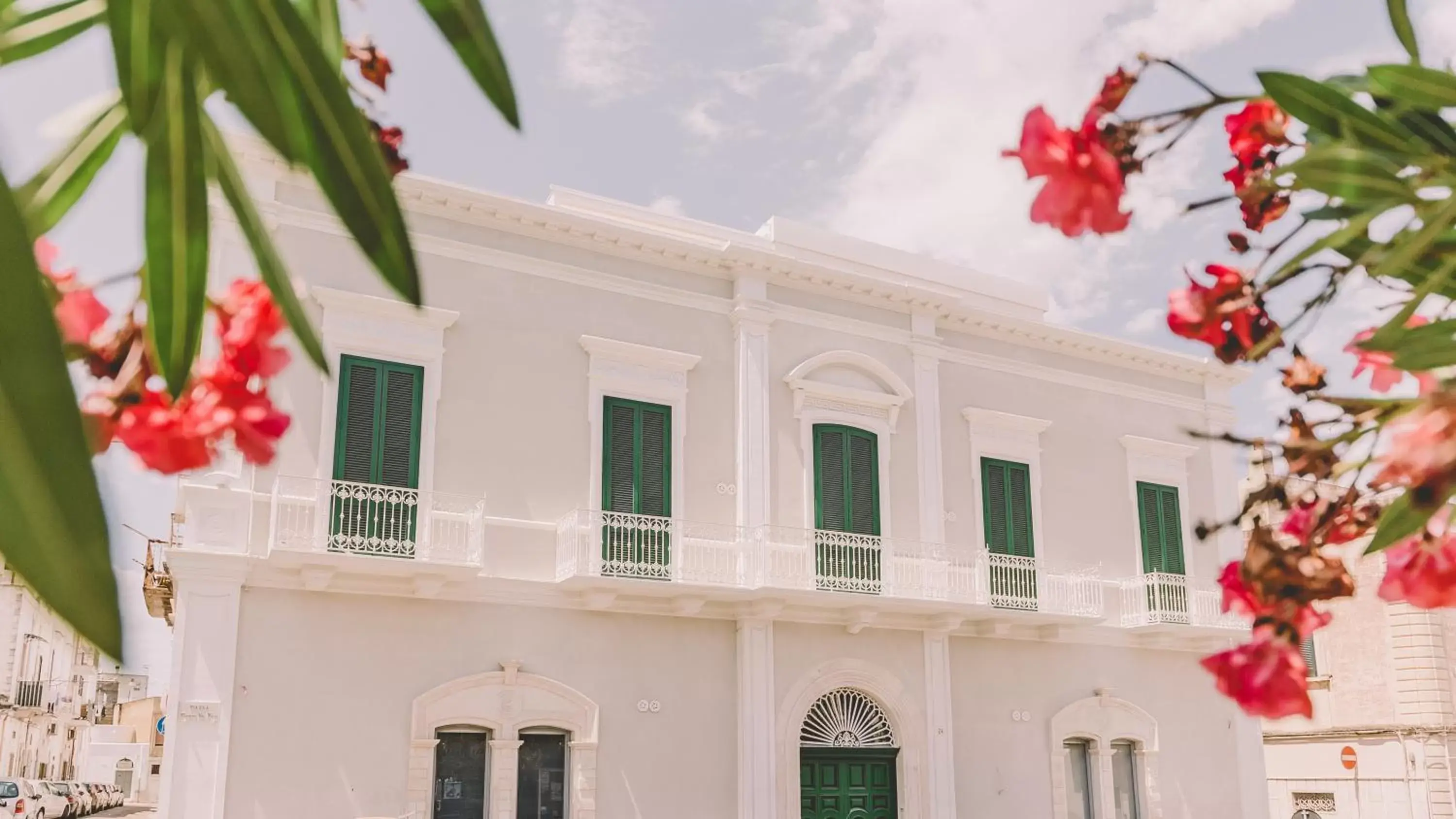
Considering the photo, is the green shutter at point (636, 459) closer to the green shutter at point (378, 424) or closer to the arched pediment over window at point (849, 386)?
the arched pediment over window at point (849, 386)

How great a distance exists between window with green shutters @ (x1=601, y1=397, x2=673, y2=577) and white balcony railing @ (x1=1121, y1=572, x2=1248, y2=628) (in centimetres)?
619

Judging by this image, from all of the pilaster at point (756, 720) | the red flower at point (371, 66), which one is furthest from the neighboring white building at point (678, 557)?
the red flower at point (371, 66)

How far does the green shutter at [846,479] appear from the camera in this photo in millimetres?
13797

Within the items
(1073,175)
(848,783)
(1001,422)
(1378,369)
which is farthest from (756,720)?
(1073,175)

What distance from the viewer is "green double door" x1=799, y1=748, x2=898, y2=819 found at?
43.3ft

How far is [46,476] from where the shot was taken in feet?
1.97

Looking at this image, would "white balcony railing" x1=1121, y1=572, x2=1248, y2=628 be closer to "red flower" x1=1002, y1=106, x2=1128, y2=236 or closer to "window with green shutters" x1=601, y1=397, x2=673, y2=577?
"window with green shutters" x1=601, y1=397, x2=673, y2=577

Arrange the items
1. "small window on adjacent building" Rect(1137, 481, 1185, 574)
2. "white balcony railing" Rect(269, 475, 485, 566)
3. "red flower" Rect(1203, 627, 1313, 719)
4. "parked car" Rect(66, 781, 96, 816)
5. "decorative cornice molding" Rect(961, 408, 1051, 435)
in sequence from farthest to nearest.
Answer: "parked car" Rect(66, 781, 96, 816) < "small window on adjacent building" Rect(1137, 481, 1185, 574) < "decorative cornice molding" Rect(961, 408, 1051, 435) < "white balcony railing" Rect(269, 475, 485, 566) < "red flower" Rect(1203, 627, 1313, 719)

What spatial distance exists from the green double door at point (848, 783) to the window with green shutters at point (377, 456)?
185 inches

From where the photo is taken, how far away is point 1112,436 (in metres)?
16.5

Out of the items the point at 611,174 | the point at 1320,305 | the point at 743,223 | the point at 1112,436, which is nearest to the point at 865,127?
the point at 1320,305

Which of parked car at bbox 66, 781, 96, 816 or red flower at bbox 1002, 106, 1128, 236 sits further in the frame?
parked car at bbox 66, 781, 96, 816

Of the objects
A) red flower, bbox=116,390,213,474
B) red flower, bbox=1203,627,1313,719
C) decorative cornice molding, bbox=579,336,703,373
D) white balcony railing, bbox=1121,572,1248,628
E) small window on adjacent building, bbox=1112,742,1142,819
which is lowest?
small window on adjacent building, bbox=1112,742,1142,819

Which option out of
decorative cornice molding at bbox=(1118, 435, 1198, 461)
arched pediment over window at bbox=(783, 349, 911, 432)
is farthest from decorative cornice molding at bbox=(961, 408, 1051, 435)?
decorative cornice molding at bbox=(1118, 435, 1198, 461)
